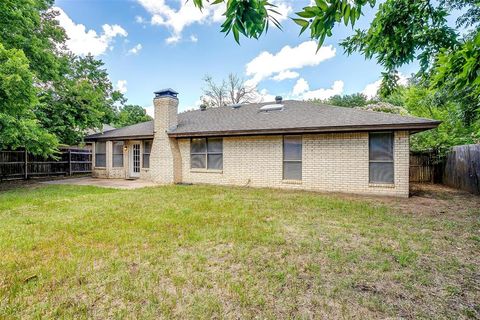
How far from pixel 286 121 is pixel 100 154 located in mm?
11084

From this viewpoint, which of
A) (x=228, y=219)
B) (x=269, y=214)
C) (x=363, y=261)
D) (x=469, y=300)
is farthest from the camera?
(x=269, y=214)

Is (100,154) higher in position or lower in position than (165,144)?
lower

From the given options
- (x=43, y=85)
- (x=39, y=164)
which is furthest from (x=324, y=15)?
(x=39, y=164)

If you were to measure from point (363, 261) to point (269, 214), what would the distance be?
270 centimetres

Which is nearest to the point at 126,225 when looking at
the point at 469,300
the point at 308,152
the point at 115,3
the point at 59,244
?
the point at 59,244

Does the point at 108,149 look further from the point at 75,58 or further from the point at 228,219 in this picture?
the point at 228,219

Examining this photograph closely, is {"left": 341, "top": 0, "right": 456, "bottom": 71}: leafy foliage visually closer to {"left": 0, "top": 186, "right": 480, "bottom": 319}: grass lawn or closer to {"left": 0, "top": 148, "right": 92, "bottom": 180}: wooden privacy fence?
{"left": 0, "top": 186, "right": 480, "bottom": 319}: grass lawn

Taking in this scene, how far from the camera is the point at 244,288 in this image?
8.97ft

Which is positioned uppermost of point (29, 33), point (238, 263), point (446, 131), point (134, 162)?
point (29, 33)

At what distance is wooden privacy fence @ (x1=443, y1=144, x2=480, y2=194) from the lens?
912 centimetres

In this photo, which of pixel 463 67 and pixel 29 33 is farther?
pixel 29 33

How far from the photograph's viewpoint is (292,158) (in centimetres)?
998

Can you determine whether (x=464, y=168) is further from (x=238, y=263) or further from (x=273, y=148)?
(x=238, y=263)

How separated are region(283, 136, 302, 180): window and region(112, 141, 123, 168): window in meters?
9.37
